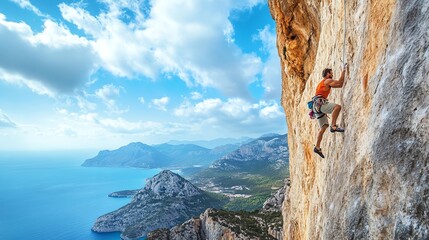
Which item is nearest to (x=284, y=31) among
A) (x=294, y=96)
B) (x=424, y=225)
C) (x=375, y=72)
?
(x=294, y=96)

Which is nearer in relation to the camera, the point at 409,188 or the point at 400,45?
the point at 409,188

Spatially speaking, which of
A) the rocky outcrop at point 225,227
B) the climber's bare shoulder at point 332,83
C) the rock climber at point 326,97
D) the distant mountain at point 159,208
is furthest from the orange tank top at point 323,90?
the distant mountain at point 159,208

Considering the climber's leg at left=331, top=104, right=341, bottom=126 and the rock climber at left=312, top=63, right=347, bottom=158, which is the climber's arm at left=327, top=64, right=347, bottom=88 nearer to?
the rock climber at left=312, top=63, right=347, bottom=158

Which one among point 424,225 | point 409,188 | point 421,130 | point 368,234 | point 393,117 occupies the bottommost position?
point 368,234

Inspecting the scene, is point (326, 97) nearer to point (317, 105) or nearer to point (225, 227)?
point (317, 105)

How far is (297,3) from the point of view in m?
19.9

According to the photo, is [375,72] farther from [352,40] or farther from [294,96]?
[294,96]

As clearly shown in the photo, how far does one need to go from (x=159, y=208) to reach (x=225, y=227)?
107323 mm

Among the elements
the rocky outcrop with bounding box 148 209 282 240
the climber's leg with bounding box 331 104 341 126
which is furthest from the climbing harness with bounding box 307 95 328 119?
the rocky outcrop with bounding box 148 209 282 240

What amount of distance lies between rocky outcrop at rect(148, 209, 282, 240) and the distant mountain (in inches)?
3148

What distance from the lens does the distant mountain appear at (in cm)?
15400

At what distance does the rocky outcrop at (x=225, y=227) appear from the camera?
Result: 61.7 meters

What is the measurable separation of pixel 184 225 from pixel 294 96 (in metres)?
63.9

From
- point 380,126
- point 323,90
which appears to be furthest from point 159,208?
point 380,126
